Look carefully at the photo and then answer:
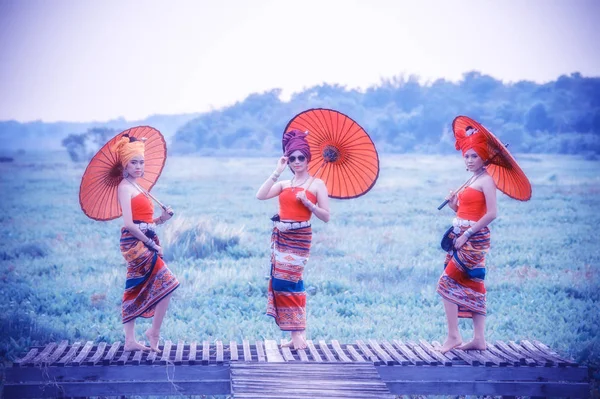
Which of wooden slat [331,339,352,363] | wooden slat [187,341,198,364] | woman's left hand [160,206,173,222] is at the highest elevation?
woman's left hand [160,206,173,222]

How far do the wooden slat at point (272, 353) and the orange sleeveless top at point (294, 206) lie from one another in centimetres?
117

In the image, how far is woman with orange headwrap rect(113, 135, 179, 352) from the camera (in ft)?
18.4

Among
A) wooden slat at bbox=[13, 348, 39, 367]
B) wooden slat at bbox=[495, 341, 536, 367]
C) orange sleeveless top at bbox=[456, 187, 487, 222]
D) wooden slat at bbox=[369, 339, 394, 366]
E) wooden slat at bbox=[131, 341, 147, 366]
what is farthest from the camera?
orange sleeveless top at bbox=[456, 187, 487, 222]

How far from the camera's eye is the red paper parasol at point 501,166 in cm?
569

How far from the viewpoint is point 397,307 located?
854cm

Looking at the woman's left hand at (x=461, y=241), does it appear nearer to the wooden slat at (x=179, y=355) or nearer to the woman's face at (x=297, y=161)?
the woman's face at (x=297, y=161)

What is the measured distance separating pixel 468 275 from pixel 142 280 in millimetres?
2863

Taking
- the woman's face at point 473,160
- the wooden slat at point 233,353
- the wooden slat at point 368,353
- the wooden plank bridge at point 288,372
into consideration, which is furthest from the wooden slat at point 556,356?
the wooden slat at point 233,353

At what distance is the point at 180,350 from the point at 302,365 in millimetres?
1128

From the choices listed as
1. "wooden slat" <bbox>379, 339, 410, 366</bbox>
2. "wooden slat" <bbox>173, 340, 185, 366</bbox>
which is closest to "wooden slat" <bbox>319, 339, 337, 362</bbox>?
"wooden slat" <bbox>379, 339, 410, 366</bbox>

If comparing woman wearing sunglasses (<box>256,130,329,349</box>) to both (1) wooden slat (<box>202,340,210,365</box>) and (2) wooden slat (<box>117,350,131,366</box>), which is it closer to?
(1) wooden slat (<box>202,340,210,365</box>)

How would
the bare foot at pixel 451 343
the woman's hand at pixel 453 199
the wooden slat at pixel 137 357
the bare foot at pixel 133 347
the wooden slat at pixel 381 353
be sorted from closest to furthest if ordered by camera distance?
the wooden slat at pixel 137 357
the wooden slat at pixel 381 353
the bare foot at pixel 133 347
the bare foot at pixel 451 343
the woman's hand at pixel 453 199

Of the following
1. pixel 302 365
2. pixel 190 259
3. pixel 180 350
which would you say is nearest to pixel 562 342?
pixel 302 365

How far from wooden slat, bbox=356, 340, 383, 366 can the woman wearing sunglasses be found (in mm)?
582
